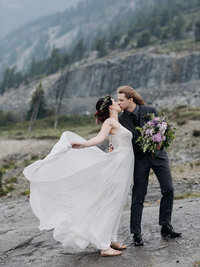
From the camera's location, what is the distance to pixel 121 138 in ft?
19.4

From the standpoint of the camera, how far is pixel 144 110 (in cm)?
616

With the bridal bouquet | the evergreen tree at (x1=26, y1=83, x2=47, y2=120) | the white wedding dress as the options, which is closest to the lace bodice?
the white wedding dress

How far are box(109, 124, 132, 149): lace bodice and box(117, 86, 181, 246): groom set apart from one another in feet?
0.61

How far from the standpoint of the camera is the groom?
19.6 ft

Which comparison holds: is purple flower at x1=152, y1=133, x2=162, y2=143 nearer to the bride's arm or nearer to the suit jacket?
the suit jacket

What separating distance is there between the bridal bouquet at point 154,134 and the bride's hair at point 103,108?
1.98ft

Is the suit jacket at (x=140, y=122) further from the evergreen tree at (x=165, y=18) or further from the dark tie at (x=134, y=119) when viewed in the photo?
the evergreen tree at (x=165, y=18)

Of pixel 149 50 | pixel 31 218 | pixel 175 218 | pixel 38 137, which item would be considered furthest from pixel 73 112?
pixel 175 218

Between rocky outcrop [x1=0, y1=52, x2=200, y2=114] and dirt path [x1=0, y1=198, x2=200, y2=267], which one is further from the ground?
rocky outcrop [x1=0, y1=52, x2=200, y2=114]

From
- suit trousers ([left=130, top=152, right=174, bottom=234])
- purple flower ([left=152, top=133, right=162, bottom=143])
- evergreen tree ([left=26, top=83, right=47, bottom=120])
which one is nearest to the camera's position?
purple flower ([left=152, top=133, right=162, bottom=143])

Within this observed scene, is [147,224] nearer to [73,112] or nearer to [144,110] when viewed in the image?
[144,110]

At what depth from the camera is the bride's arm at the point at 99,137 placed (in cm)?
558

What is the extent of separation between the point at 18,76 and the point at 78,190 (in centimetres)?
11382

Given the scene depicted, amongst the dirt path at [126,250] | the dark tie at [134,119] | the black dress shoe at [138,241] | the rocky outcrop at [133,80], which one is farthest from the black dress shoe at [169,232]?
the rocky outcrop at [133,80]
